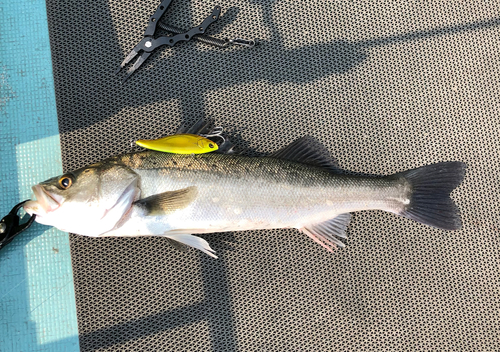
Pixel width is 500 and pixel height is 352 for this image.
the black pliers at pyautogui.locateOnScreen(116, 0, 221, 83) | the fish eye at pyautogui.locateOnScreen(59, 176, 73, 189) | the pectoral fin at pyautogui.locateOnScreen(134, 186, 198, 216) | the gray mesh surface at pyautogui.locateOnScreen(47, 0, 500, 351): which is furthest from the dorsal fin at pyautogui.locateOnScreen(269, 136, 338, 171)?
the fish eye at pyautogui.locateOnScreen(59, 176, 73, 189)

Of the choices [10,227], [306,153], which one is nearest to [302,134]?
[306,153]

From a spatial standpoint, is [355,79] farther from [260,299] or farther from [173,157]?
[260,299]

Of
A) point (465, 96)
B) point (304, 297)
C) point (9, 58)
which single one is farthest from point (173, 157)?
point (465, 96)

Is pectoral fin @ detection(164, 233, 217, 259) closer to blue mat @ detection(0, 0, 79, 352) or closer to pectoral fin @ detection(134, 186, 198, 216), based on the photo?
pectoral fin @ detection(134, 186, 198, 216)

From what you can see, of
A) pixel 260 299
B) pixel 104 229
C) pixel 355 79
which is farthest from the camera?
pixel 355 79

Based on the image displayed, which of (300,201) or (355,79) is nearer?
(300,201)

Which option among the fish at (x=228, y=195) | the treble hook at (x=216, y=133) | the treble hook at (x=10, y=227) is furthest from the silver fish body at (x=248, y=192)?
the treble hook at (x=10, y=227)
